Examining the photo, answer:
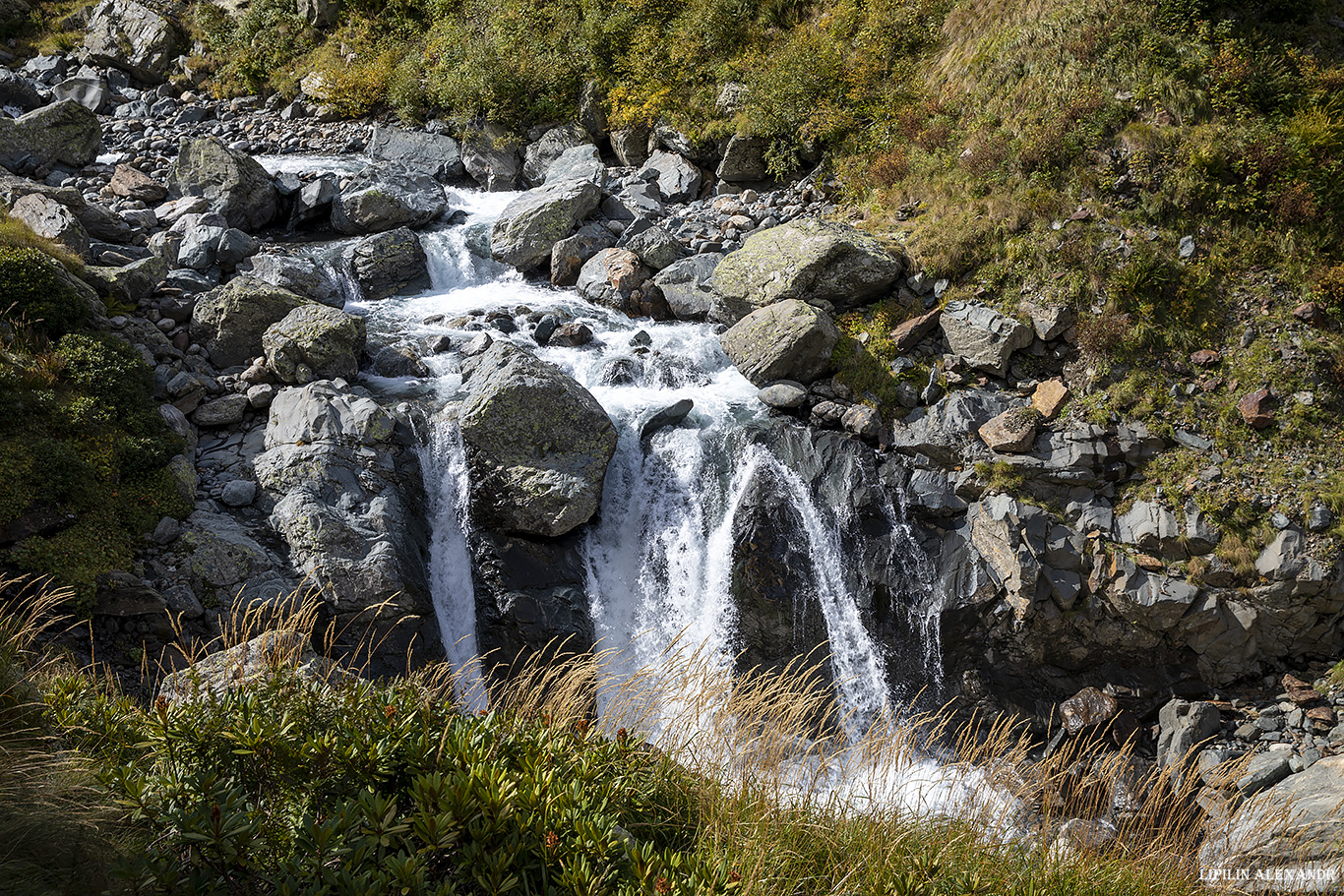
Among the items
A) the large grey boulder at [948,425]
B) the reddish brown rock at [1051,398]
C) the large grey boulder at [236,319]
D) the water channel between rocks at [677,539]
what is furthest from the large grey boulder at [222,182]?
the reddish brown rock at [1051,398]

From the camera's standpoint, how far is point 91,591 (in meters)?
8.25

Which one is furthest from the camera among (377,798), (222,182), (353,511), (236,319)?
(222,182)

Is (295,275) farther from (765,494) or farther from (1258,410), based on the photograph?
(1258,410)

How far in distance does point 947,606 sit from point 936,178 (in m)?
9.06

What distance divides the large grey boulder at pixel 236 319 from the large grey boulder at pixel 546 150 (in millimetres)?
9617

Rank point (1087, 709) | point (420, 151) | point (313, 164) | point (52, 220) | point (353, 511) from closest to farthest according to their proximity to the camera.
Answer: point (353, 511) → point (1087, 709) → point (52, 220) → point (313, 164) → point (420, 151)

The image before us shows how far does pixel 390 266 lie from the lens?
619 inches

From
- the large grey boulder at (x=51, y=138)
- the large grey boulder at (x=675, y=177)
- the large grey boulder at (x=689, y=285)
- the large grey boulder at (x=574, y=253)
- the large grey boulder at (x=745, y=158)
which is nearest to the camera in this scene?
the large grey boulder at (x=689, y=285)

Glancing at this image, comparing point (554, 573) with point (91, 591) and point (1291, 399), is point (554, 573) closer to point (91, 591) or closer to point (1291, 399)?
point (91, 591)

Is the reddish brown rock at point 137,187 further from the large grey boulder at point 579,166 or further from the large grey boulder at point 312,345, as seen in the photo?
the large grey boulder at point 579,166

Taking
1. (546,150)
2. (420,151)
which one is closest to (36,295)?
(420,151)

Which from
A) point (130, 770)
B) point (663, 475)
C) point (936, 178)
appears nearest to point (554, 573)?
point (663, 475)

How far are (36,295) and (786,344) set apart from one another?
11.2 meters

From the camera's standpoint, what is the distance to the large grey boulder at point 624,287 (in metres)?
15.0
